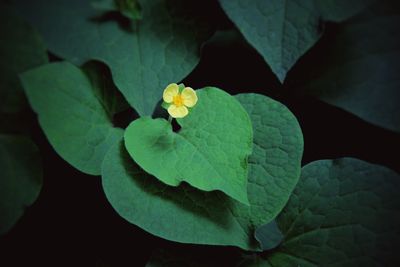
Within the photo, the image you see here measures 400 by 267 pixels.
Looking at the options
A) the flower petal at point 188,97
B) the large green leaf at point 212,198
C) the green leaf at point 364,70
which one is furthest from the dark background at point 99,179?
the flower petal at point 188,97

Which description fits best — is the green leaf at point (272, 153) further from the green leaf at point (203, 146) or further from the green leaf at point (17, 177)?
the green leaf at point (17, 177)

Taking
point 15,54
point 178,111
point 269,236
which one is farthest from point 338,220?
point 15,54

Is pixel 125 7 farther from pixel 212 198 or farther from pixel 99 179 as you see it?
pixel 212 198

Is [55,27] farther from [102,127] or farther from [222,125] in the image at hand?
[222,125]

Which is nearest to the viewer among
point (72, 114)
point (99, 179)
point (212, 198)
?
point (212, 198)

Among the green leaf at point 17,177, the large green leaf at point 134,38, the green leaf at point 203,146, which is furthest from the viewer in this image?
the large green leaf at point 134,38

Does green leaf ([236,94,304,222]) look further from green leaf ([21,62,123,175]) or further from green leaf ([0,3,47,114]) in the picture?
green leaf ([0,3,47,114])

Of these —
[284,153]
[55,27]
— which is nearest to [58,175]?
[55,27]
